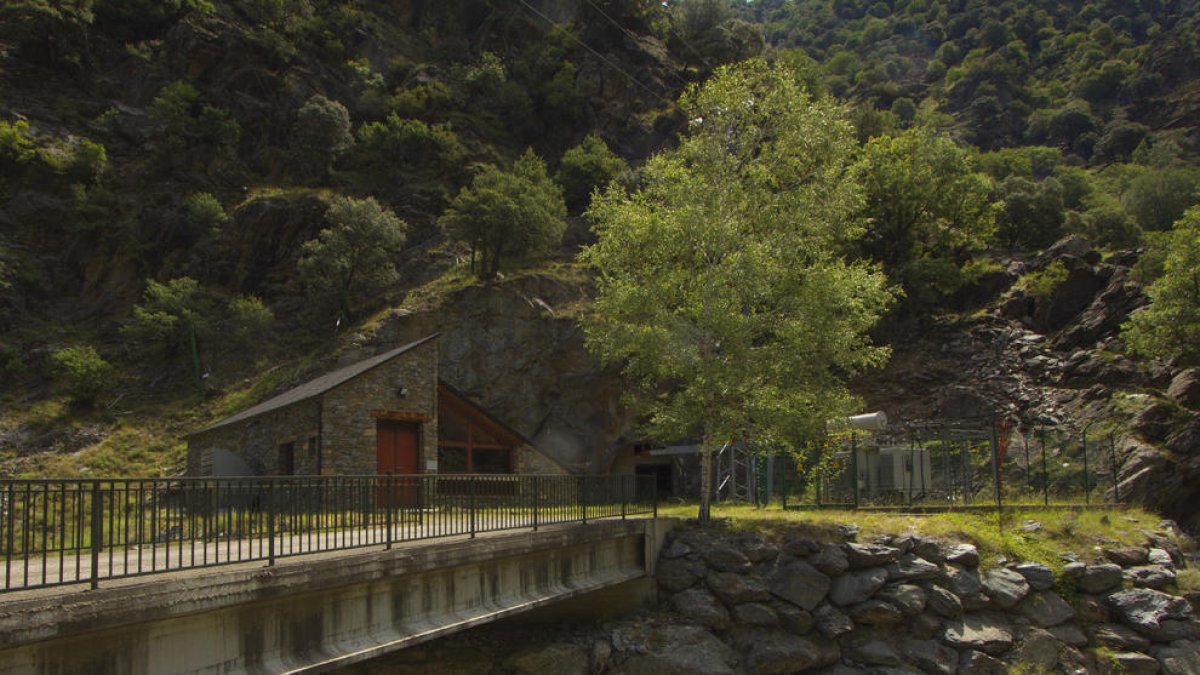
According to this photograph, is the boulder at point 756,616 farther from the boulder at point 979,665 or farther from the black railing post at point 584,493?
the black railing post at point 584,493

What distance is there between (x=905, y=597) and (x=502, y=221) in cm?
2817

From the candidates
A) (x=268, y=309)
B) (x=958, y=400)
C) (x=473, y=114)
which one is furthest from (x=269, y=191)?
(x=958, y=400)

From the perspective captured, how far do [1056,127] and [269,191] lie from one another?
3458 inches

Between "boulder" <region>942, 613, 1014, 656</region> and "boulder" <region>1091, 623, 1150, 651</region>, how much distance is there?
79.6 inches

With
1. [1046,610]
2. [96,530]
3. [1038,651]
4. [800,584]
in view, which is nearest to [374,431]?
[800,584]

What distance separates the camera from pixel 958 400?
33.7 meters

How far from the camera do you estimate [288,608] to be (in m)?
9.35

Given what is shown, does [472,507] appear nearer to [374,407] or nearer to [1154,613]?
[374,407]

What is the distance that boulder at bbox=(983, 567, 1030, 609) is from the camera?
17.0m

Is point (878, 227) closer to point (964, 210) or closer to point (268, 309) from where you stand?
point (964, 210)

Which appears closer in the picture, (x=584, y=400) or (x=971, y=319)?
(x=584, y=400)

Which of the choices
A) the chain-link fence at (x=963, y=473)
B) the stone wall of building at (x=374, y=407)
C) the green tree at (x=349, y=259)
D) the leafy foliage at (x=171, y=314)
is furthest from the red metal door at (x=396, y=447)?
the leafy foliage at (x=171, y=314)

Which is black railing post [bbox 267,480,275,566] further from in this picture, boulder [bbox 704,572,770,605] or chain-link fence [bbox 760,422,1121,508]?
chain-link fence [bbox 760,422,1121,508]

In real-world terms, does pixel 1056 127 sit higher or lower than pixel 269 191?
higher
